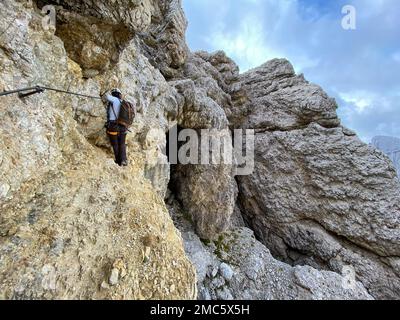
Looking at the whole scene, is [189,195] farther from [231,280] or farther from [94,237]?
[94,237]

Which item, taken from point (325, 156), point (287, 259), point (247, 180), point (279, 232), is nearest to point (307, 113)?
point (325, 156)

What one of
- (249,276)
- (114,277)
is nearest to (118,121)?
(114,277)

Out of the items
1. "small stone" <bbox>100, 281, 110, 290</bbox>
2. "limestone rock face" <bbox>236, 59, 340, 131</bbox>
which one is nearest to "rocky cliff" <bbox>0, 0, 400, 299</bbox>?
"small stone" <bbox>100, 281, 110, 290</bbox>

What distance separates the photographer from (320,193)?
69.2ft

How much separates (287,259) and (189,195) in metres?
12.9

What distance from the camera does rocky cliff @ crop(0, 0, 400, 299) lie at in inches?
196

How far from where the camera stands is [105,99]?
8.50 meters

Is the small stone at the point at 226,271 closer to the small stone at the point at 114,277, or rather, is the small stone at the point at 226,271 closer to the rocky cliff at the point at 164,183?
the rocky cliff at the point at 164,183

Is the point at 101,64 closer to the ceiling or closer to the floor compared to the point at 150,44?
closer to the floor

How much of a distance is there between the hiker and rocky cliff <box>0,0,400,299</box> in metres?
0.54

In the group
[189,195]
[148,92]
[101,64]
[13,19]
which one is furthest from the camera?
[189,195]

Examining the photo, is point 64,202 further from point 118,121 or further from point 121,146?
point 118,121

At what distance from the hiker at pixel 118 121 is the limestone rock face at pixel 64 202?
1.85 feet

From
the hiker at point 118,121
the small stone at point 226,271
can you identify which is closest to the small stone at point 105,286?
the hiker at point 118,121
